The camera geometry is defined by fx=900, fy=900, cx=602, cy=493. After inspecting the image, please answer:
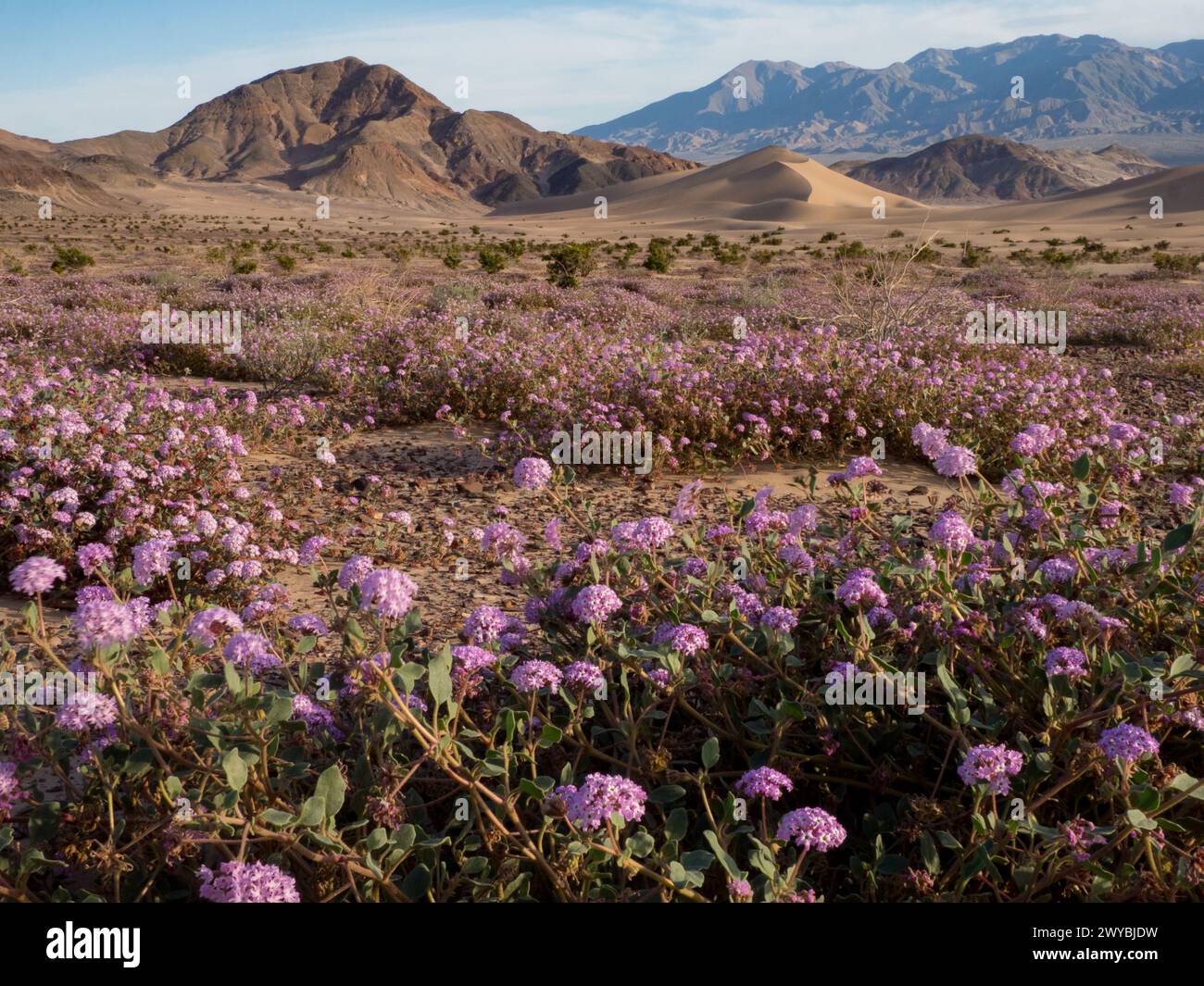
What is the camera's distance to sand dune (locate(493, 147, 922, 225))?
78875 mm

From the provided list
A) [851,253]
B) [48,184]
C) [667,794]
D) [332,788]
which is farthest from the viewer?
[48,184]

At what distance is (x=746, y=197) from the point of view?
98125 mm

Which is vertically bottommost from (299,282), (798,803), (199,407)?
(798,803)

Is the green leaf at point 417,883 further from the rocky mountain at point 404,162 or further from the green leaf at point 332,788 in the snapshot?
the rocky mountain at point 404,162

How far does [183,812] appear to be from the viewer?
187 cm

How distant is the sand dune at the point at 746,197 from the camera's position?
78875 mm

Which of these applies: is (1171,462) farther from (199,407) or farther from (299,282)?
(299,282)

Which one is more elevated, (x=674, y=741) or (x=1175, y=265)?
(x=1175, y=265)

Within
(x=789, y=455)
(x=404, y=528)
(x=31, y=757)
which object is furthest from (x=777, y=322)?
(x=31, y=757)

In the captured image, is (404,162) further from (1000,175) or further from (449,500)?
(449,500)

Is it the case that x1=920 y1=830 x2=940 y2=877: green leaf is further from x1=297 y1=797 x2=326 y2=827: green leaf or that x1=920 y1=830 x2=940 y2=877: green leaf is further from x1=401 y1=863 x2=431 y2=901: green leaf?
x1=297 y1=797 x2=326 y2=827: green leaf

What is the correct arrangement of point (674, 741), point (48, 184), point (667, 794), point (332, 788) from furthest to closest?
point (48, 184) < point (674, 741) < point (667, 794) < point (332, 788)

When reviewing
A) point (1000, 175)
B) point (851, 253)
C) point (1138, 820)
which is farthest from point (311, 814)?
point (1000, 175)

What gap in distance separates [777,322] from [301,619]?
1048cm
